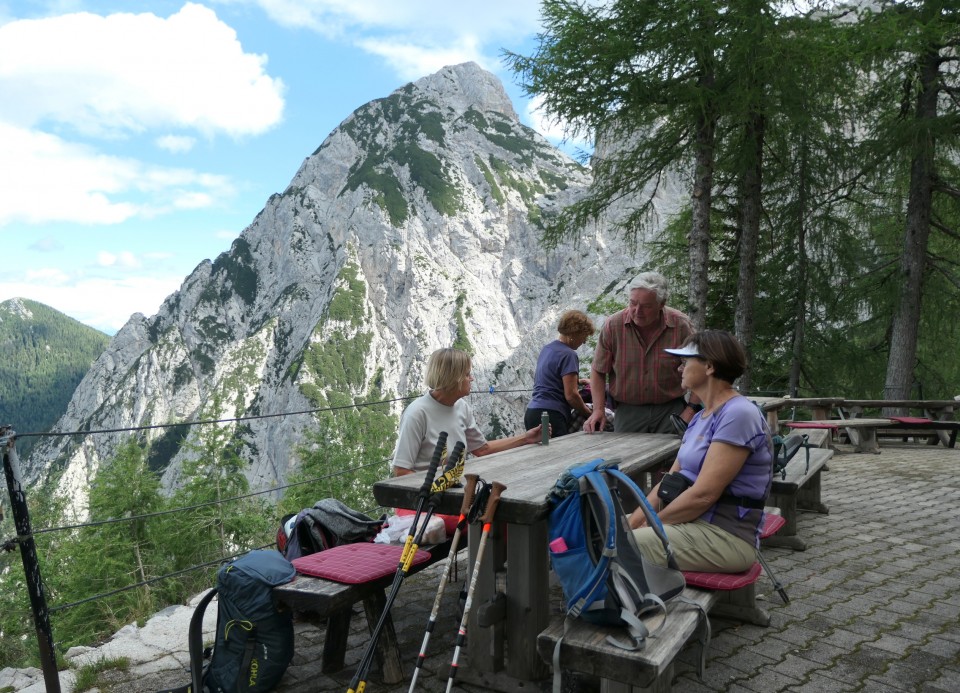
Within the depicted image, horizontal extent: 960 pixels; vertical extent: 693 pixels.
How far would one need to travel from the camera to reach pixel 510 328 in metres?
124

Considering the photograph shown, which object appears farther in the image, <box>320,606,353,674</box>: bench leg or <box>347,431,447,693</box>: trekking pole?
<box>320,606,353,674</box>: bench leg

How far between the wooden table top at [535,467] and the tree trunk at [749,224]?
26.3ft

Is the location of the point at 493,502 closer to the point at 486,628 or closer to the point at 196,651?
the point at 486,628

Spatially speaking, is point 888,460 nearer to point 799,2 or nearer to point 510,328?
point 799,2

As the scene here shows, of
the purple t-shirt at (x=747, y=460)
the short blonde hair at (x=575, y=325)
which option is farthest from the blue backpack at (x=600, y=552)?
the short blonde hair at (x=575, y=325)

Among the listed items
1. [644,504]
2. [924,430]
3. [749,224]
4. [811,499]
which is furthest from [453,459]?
[924,430]

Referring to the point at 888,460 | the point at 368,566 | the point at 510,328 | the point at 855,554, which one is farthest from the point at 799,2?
the point at 510,328

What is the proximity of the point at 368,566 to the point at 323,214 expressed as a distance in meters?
138

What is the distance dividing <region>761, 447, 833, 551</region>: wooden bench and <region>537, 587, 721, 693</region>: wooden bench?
8.32 feet

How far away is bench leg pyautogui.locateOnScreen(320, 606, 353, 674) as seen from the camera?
11.3 feet

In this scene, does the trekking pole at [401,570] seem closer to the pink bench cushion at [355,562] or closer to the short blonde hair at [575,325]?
the pink bench cushion at [355,562]

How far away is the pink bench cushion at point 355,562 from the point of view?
10.3ft

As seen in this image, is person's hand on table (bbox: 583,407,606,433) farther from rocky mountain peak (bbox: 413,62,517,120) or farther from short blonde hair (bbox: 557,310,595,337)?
rocky mountain peak (bbox: 413,62,517,120)

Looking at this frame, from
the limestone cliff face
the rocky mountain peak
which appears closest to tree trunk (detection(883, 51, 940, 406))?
the limestone cliff face
